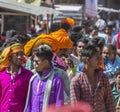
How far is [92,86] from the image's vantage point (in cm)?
505

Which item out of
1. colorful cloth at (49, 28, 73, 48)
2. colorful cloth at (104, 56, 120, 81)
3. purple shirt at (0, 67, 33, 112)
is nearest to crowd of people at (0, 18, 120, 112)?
purple shirt at (0, 67, 33, 112)

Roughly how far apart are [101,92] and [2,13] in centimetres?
934

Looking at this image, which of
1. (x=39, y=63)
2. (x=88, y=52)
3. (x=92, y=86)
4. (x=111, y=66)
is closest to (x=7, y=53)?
(x=39, y=63)

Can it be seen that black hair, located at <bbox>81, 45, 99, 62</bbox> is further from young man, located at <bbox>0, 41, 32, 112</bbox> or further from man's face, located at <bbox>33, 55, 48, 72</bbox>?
young man, located at <bbox>0, 41, 32, 112</bbox>

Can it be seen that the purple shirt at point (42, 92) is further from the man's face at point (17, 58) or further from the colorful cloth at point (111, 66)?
the colorful cloth at point (111, 66)

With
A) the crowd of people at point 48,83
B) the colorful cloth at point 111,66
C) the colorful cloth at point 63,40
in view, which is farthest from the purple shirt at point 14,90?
the colorful cloth at point 111,66

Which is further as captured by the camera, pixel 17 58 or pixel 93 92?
pixel 17 58

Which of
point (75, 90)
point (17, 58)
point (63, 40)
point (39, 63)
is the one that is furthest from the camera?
point (63, 40)

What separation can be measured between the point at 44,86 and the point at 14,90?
2.35 ft

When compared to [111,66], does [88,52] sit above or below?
above

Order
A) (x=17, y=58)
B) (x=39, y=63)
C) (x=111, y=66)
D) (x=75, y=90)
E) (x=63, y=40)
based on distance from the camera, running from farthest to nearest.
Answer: (x=111, y=66), (x=63, y=40), (x=17, y=58), (x=39, y=63), (x=75, y=90)

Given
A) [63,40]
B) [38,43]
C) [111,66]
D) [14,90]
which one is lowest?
[111,66]

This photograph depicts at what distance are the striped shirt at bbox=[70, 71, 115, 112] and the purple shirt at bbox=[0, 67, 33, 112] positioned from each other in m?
0.87

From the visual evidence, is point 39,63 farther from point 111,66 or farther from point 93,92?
point 111,66
